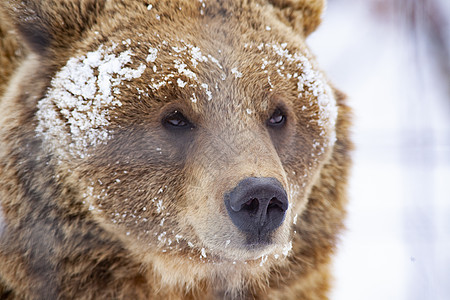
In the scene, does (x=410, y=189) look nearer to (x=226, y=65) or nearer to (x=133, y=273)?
(x=226, y=65)

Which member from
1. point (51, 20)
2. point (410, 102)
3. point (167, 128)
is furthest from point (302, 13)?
point (51, 20)

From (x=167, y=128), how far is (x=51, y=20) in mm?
784

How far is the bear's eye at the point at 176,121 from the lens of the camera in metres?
2.99

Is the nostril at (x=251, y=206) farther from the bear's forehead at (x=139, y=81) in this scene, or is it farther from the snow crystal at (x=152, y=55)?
the snow crystal at (x=152, y=55)

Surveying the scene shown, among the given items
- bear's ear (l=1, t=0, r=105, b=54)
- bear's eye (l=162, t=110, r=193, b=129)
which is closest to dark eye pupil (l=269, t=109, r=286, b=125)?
bear's eye (l=162, t=110, r=193, b=129)

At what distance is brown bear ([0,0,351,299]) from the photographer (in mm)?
2949

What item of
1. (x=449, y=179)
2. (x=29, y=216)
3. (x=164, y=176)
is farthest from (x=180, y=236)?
(x=449, y=179)

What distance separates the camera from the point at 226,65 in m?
3.07

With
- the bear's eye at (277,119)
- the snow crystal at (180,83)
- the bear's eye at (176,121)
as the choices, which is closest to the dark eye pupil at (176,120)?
the bear's eye at (176,121)

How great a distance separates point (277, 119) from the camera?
10.6 feet

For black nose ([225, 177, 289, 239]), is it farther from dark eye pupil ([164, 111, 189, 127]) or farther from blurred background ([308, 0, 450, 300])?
blurred background ([308, 0, 450, 300])

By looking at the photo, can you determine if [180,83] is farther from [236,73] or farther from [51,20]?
[51,20]

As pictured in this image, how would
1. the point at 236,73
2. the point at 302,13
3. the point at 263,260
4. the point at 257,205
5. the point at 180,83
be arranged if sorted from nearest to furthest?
the point at 257,205 → the point at 180,83 → the point at 236,73 → the point at 263,260 → the point at 302,13

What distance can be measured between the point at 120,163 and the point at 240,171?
60 centimetres
